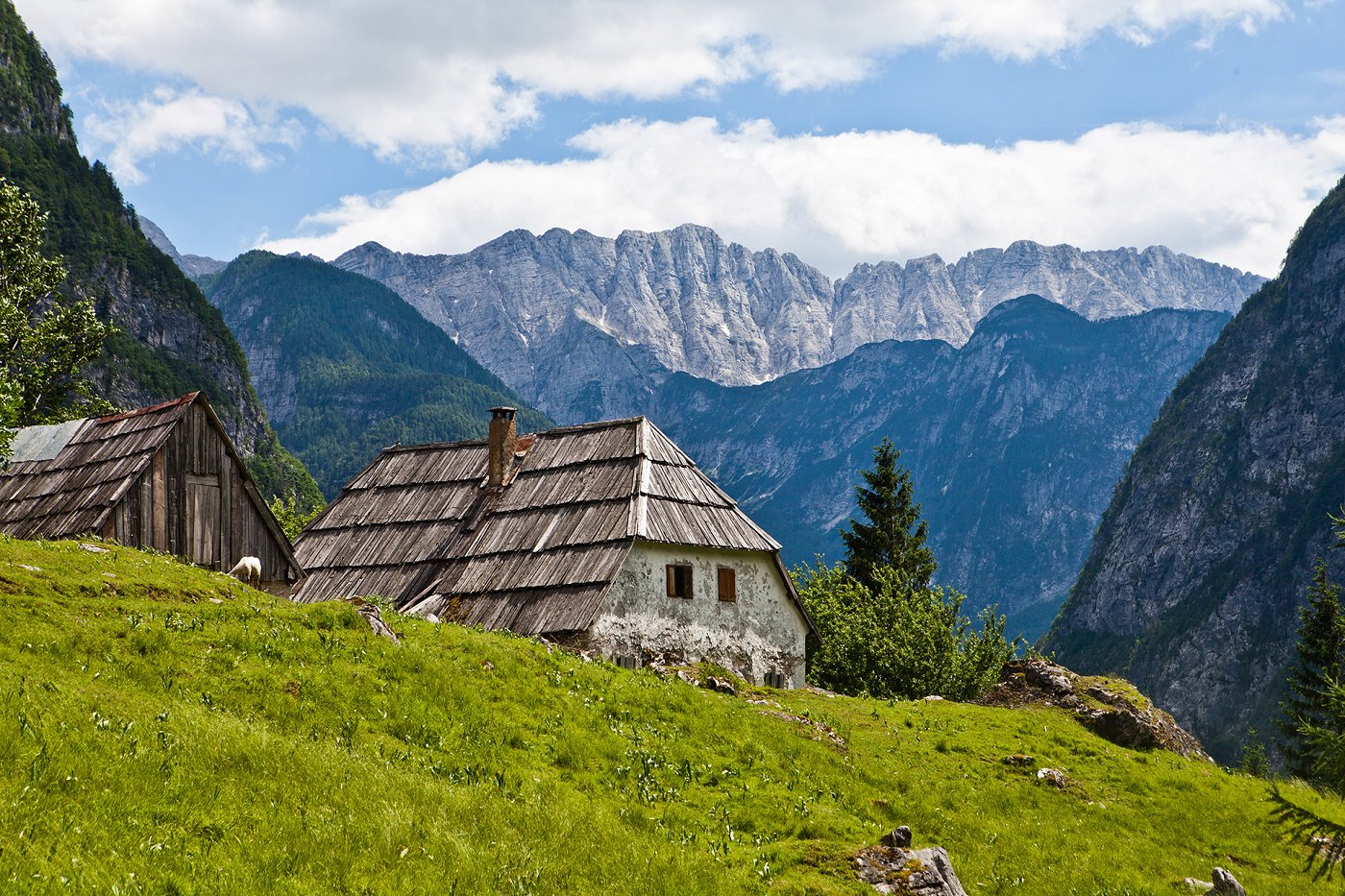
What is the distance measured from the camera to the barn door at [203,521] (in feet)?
115

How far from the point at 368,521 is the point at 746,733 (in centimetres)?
2979

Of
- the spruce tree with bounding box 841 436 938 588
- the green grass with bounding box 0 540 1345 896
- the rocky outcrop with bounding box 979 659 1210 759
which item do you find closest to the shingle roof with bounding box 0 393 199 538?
the green grass with bounding box 0 540 1345 896

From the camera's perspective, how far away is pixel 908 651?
4459 cm

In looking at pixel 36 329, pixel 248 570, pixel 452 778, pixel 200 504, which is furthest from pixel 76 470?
pixel 36 329

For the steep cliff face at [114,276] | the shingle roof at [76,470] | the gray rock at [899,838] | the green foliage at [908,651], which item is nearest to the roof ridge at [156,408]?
the shingle roof at [76,470]

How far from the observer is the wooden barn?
3341 cm

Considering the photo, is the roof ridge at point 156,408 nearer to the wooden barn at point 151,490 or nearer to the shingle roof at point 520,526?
the wooden barn at point 151,490

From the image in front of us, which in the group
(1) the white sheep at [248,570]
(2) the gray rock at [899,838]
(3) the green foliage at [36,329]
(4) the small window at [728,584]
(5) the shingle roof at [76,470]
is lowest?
(2) the gray rock at [899,838]

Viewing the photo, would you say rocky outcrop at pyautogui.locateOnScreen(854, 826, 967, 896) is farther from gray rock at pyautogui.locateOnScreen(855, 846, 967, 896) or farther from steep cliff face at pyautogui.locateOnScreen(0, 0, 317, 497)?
steep cliff face at pyautogui.locateOnScreen(0, 0, 317, 497)

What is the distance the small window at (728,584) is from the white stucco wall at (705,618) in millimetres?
164

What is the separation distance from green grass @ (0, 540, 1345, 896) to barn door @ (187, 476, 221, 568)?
22.0ft

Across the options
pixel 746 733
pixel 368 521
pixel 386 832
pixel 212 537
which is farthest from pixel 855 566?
pixel 386 832

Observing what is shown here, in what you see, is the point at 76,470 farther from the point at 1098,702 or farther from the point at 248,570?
the point at 1098,702

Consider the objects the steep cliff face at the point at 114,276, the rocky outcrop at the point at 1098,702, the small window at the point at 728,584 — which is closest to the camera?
the rocky outcrop at the point at 1098,702
